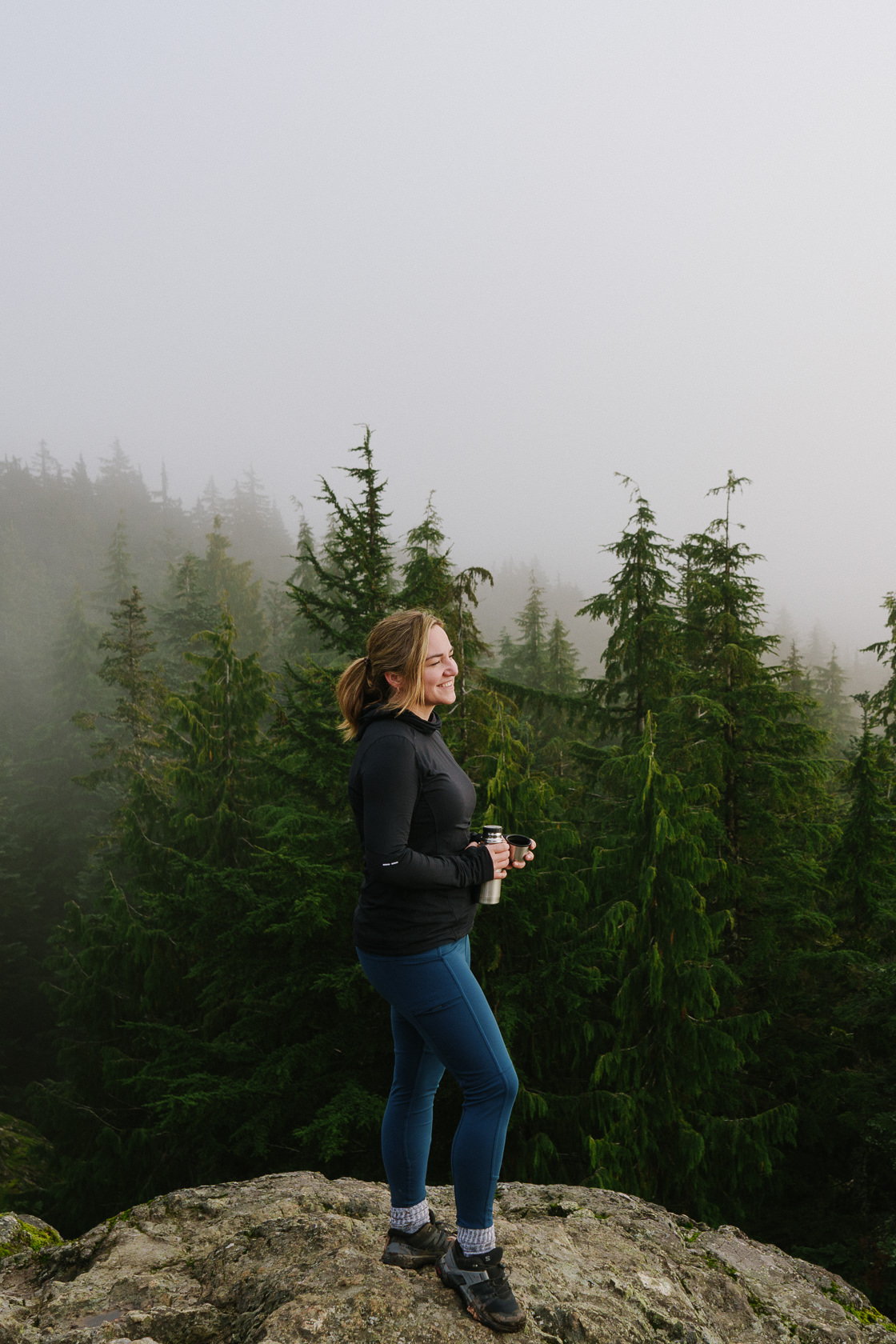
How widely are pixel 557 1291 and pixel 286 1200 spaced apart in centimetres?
157

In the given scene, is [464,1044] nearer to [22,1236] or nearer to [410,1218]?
[410,1218]

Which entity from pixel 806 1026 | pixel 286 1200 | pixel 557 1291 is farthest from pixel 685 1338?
pixel 806 1026

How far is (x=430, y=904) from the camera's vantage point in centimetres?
261

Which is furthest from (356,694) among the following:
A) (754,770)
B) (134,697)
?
(134,697)

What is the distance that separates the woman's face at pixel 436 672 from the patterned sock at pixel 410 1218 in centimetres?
218

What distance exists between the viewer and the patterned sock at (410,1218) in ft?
9.91

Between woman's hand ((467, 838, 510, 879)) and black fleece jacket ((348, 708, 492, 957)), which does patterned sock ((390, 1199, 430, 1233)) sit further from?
woman's hand ((467, 838, 510, 879))

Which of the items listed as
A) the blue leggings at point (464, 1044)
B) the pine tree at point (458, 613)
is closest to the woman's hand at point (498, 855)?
the blue leggings at point (464, 1044)

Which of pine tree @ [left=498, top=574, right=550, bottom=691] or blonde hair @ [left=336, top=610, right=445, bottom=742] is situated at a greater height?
pine tree @ [left=498, top=574, right=550, bottom=691]

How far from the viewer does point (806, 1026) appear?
12.1m

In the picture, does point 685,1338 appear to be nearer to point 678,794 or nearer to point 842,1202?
point 678,794

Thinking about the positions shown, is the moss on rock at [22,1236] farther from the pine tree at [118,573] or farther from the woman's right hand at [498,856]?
the pine tree at [118,573]

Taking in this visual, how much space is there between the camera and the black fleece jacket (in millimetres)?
2518

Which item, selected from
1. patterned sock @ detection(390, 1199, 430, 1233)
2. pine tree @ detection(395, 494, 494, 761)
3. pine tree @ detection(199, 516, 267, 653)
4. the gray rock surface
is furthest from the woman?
pine tree @ detection(199, 516, 267, 653)
